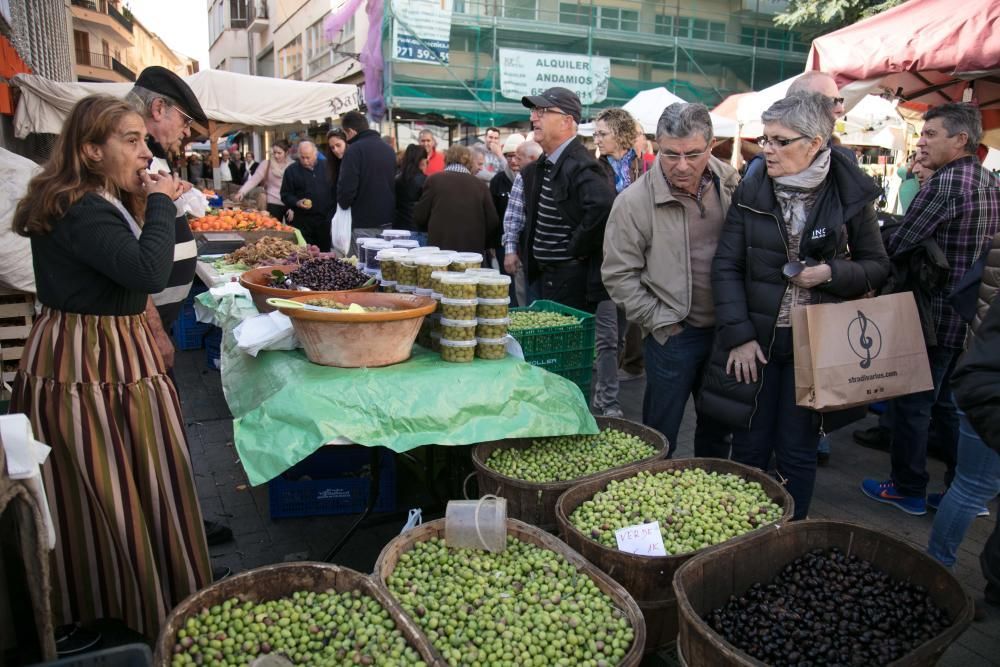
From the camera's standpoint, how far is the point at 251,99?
10.9 meters

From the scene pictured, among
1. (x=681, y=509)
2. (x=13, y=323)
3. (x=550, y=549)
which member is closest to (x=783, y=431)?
(x=681, y=509)

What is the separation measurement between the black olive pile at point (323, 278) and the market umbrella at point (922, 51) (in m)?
3.64

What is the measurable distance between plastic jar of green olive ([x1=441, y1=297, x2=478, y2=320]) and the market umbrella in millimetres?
3318

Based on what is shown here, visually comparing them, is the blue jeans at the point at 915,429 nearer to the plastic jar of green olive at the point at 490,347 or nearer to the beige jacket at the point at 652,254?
the beige jacket at the point at 652,254

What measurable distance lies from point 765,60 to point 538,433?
2563 cm

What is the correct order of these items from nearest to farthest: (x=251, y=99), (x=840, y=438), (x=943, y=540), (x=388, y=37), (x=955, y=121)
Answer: (x=943, y=540) → (x=955, y=121) → (x=840, y=438) → (x=251, y=99) → (x=388, y=37)

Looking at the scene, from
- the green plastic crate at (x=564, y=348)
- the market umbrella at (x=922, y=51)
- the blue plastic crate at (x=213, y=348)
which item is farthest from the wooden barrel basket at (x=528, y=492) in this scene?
the blue plastic crate at (x=213, y=348)

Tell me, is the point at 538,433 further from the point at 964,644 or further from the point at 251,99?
the point at 251,99

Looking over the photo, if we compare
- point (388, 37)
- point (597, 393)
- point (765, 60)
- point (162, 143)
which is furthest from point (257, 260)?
point (765, 60)

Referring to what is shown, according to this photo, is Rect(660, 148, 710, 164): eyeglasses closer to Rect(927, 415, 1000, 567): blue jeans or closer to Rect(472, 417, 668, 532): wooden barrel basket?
Rect(472, 417, 668, 532): wooden barrel basket

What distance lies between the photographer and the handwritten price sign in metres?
2.44

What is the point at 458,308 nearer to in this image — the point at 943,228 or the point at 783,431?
the point at 783,431

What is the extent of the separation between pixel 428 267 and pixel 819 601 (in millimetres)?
2057

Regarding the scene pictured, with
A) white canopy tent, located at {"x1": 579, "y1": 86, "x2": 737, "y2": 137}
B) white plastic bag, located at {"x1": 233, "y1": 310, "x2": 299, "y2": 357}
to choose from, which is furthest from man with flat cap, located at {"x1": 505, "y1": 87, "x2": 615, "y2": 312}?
white canopy tent, located at {"x1": 579, "y1": 86, "x2": 737, "y2": 137}
